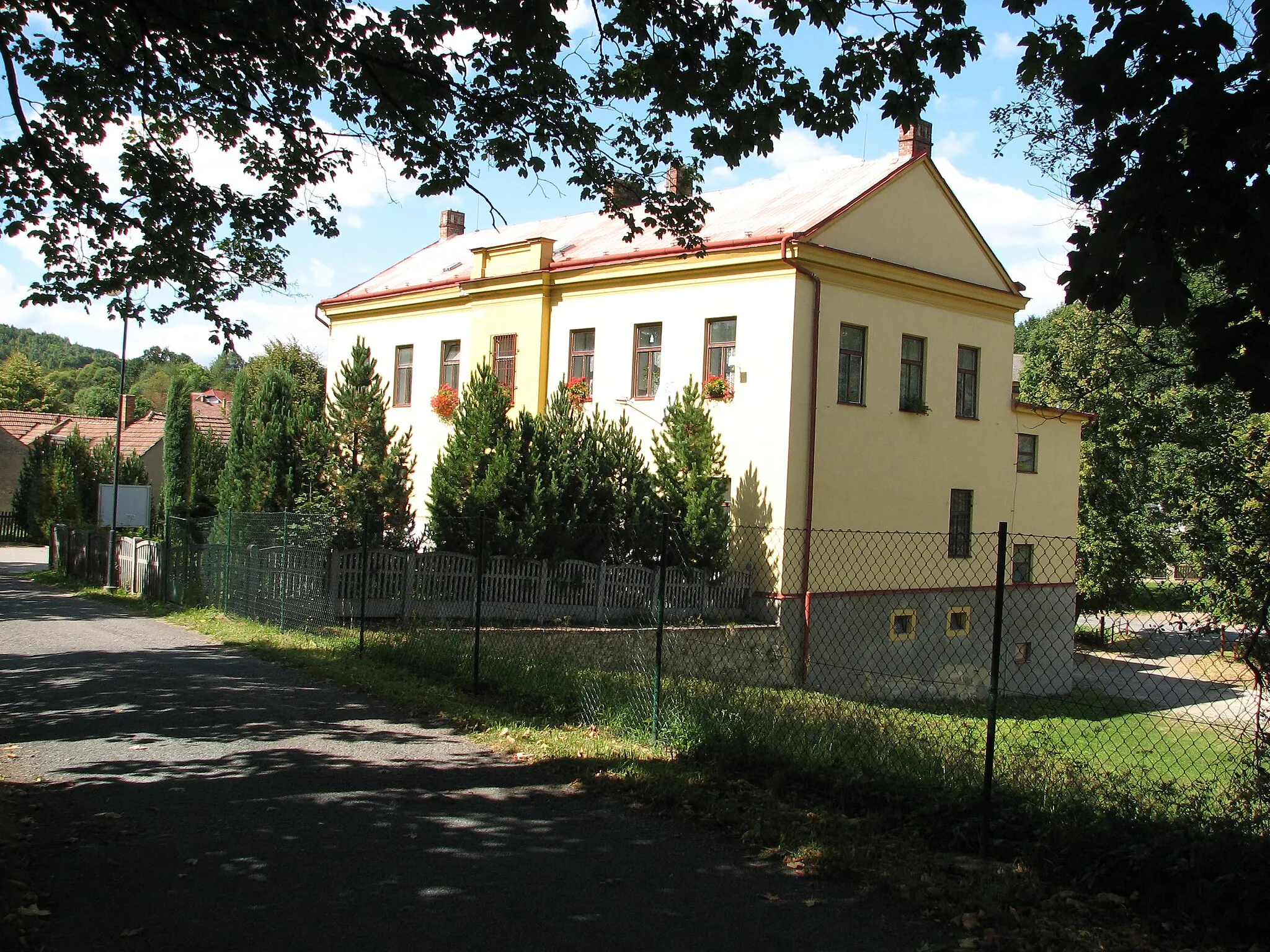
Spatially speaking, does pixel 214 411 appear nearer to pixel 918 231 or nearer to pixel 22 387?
pixel 22 387

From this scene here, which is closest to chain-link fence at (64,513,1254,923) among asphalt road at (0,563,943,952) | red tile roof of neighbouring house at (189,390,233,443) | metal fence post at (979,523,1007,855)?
metal fence post at (979,523,1007,855)

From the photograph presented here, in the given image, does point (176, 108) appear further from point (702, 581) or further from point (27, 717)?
point (702, 581)

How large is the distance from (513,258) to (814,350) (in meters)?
8.63

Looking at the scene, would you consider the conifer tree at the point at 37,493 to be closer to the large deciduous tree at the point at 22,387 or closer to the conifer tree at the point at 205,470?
the conifer tree at the point at 205,470

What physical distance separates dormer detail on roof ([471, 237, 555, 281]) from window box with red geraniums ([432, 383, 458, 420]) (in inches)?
117

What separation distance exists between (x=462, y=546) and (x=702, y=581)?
4.65 meters

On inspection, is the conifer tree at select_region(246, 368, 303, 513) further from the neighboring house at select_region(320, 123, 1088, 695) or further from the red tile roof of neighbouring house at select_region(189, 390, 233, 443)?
the red tile roof of neighbouring house at select_region(189, 390, 233, 443)

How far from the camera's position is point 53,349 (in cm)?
16325

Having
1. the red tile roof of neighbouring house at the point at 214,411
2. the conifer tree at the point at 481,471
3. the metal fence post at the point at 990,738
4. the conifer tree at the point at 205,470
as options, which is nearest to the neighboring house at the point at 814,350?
the conifer tree at the point at 481,471

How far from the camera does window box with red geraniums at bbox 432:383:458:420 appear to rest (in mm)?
27438

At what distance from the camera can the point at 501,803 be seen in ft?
23.0

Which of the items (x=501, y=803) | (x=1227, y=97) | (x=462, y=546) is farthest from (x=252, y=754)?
(x=462, y=546)

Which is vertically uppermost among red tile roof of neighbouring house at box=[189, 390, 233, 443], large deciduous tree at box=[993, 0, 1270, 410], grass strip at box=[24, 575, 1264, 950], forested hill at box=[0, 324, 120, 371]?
forested hill at box=[0, 324, 120, 371]

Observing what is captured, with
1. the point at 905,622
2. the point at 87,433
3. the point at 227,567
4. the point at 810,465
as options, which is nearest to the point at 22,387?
the point at 87,433
